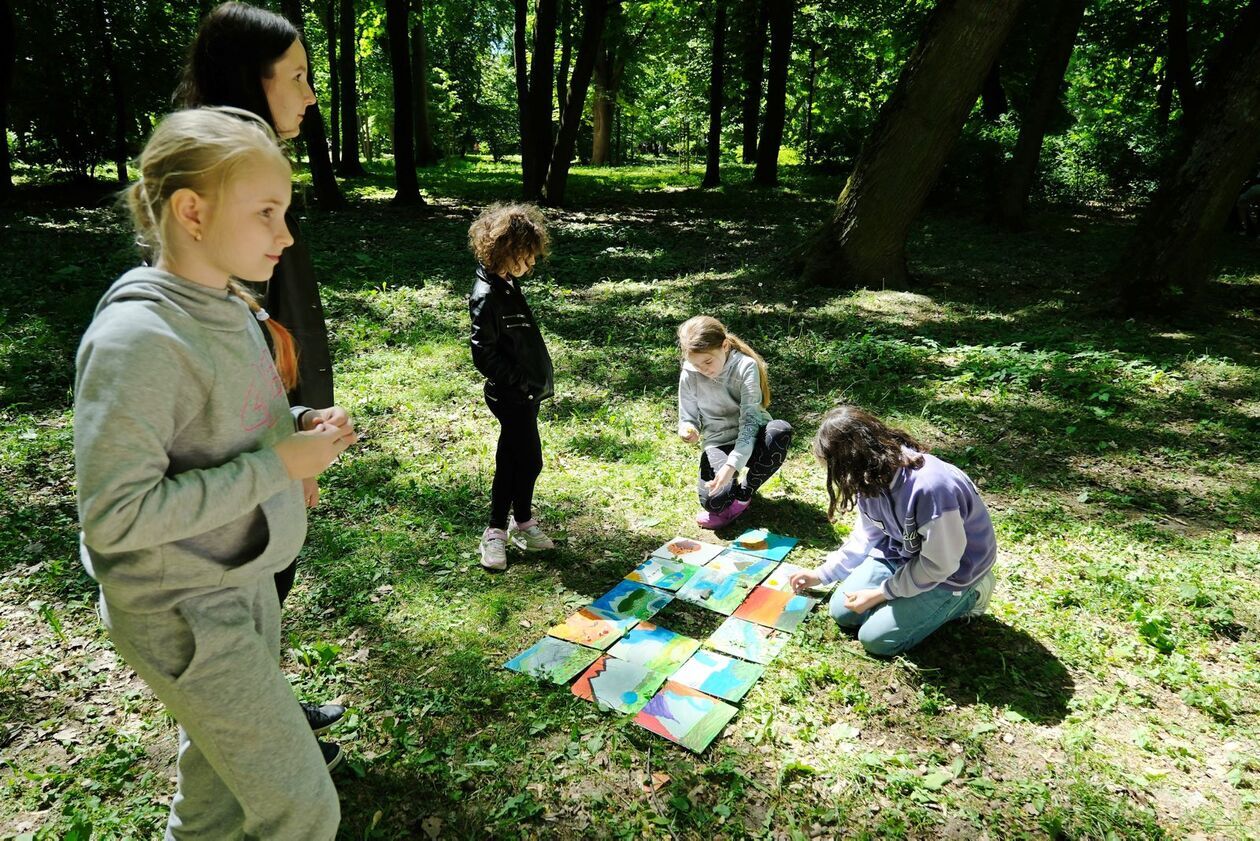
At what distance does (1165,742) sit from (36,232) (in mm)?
12476

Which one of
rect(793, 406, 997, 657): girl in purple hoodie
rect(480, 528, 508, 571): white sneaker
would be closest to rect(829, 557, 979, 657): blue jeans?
rect(793, 406, 997, 657): girl in purple hoodie

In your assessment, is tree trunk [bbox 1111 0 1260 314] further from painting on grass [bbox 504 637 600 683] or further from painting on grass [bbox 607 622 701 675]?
painting on grass [bbox 504 637 600 683]

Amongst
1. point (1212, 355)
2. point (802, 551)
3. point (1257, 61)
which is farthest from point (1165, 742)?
point (1257, 61)

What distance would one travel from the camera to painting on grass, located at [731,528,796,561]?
394 cm

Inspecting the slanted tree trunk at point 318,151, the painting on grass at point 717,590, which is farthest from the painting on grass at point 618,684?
the slanted tree trunk at point 318,151

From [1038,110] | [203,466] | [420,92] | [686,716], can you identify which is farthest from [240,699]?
[420,92]

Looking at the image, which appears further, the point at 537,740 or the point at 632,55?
the point at 632,55

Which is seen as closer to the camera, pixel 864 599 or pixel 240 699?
pixel 240 699

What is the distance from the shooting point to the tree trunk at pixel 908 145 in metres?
7.23

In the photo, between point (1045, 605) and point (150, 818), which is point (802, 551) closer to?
point (1045, 605)

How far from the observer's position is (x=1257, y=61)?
642 centimetres

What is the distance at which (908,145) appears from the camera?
7.73m

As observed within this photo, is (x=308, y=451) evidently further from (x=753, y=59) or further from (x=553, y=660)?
(x=753, y=59)

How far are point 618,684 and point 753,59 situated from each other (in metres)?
20.2
